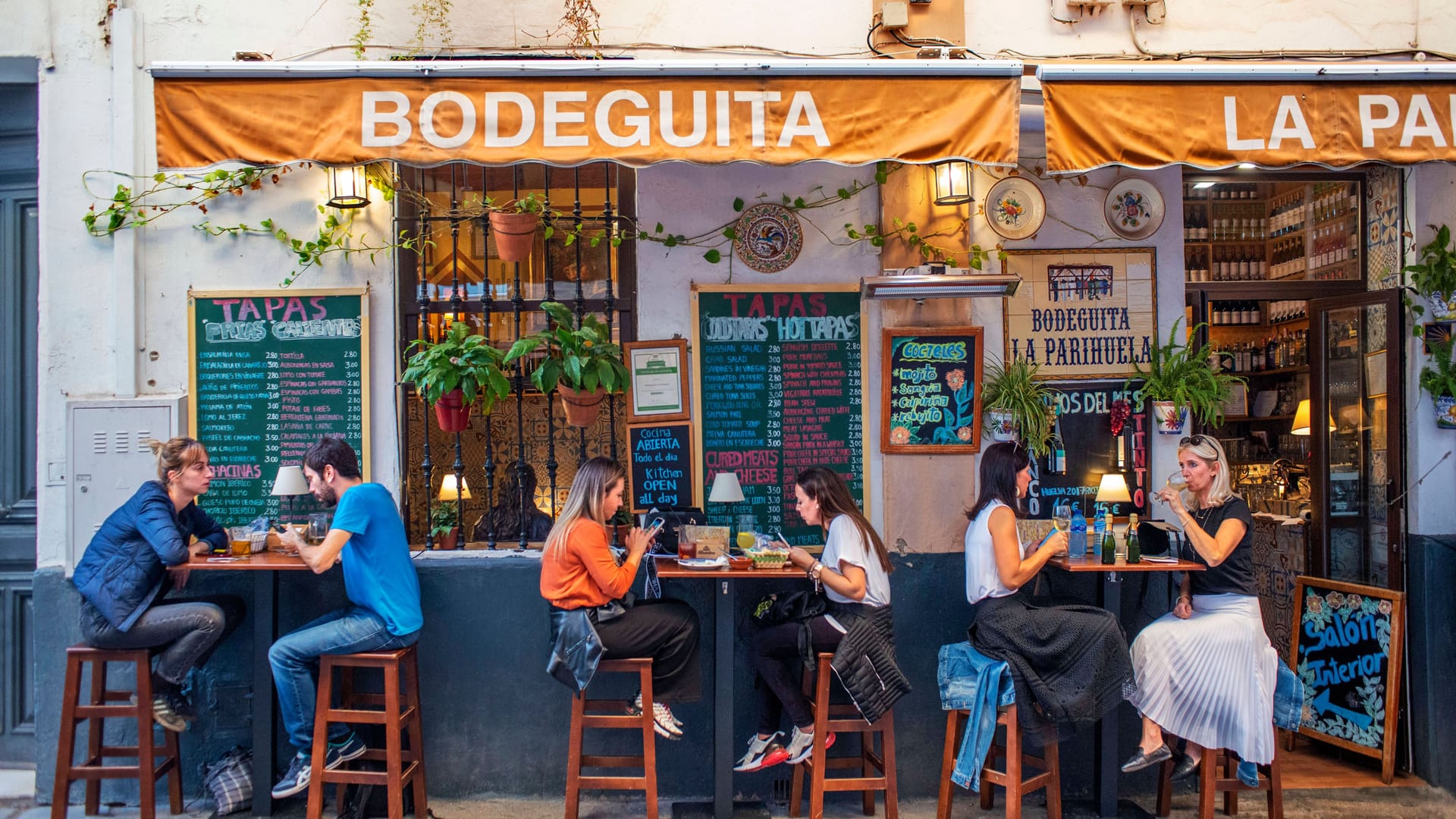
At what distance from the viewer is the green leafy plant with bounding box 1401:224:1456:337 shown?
4.98m

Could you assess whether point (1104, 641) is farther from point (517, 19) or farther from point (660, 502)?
point (517, 19)

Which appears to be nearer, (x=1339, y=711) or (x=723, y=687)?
(x=723, y=687)

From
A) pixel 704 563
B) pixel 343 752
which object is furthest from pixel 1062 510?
pixel 343 752

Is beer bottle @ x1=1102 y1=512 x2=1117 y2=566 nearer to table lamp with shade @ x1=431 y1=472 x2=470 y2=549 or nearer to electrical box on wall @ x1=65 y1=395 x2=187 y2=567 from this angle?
table lamp with shade @ x1=431 y1=472 x2=470 y2=549

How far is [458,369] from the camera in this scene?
4.63 metres

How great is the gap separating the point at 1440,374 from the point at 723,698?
4009mm

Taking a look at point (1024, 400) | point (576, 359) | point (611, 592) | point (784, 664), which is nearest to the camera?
point (611, 592)

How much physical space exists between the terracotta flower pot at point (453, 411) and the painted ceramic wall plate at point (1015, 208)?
2.85 metres

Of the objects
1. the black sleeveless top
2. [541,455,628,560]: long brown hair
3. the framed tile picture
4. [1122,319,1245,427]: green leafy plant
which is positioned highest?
the framed tile picture

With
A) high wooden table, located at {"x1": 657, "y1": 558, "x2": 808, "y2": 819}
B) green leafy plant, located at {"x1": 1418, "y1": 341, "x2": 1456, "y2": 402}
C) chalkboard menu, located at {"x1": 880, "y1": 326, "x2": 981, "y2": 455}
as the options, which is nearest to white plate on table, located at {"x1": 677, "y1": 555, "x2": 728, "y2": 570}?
high wooden table, located at {"x1": 657, "y1": 558, "x2": 808, "y2": 819}

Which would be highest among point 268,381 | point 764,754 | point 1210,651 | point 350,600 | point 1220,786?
point 268,381

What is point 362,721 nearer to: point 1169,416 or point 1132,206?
point 1169,416

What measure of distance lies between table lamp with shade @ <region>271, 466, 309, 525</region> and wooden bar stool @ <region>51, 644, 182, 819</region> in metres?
0.93

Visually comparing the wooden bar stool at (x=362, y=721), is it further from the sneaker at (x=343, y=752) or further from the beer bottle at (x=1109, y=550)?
the beer bottle at (x=1109, y=550)
